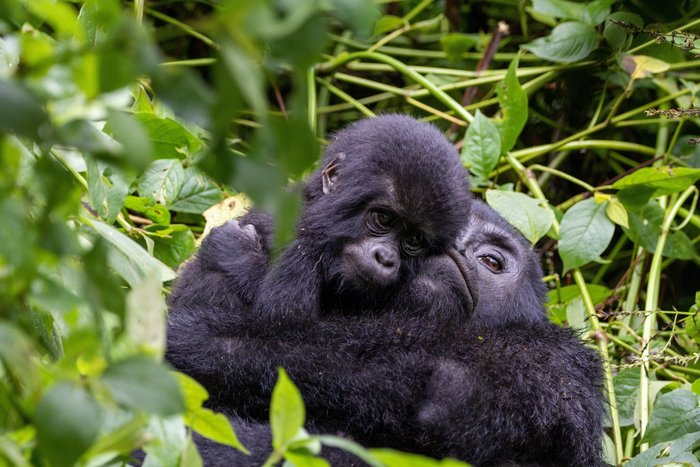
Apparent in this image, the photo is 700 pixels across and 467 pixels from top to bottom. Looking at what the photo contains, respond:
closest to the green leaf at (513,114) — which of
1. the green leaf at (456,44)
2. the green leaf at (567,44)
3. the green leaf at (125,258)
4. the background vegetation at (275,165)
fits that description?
the background vegetation at (275,165)

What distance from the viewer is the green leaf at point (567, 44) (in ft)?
10.8

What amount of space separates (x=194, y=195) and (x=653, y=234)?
1377mm

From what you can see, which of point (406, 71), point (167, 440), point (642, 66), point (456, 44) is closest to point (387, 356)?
point (167, 440)

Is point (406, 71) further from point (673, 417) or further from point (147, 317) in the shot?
point (147, 317)

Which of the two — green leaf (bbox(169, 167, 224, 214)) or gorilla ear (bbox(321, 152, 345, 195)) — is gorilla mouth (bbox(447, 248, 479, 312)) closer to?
gorilla ear (bbox(321, 152, 345, 195))

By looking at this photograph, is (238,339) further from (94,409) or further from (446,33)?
(446,33)

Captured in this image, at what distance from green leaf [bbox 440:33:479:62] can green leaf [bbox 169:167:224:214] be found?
1344 millimetres

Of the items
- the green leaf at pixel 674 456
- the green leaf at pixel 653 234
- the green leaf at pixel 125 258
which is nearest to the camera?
the green leaf at pixel 125 258

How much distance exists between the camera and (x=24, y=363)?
29.2 inches

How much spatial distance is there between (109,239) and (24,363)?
0.62 metres

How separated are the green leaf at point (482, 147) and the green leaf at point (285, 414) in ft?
6.26

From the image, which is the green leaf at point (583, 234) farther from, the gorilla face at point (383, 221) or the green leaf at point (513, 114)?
the gorilla face at point (383, 221)

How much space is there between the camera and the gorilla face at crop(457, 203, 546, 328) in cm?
213

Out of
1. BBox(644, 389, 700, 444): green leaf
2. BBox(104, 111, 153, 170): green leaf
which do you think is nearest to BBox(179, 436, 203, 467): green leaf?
BBox(104, 111, 153, 170): green leaf
